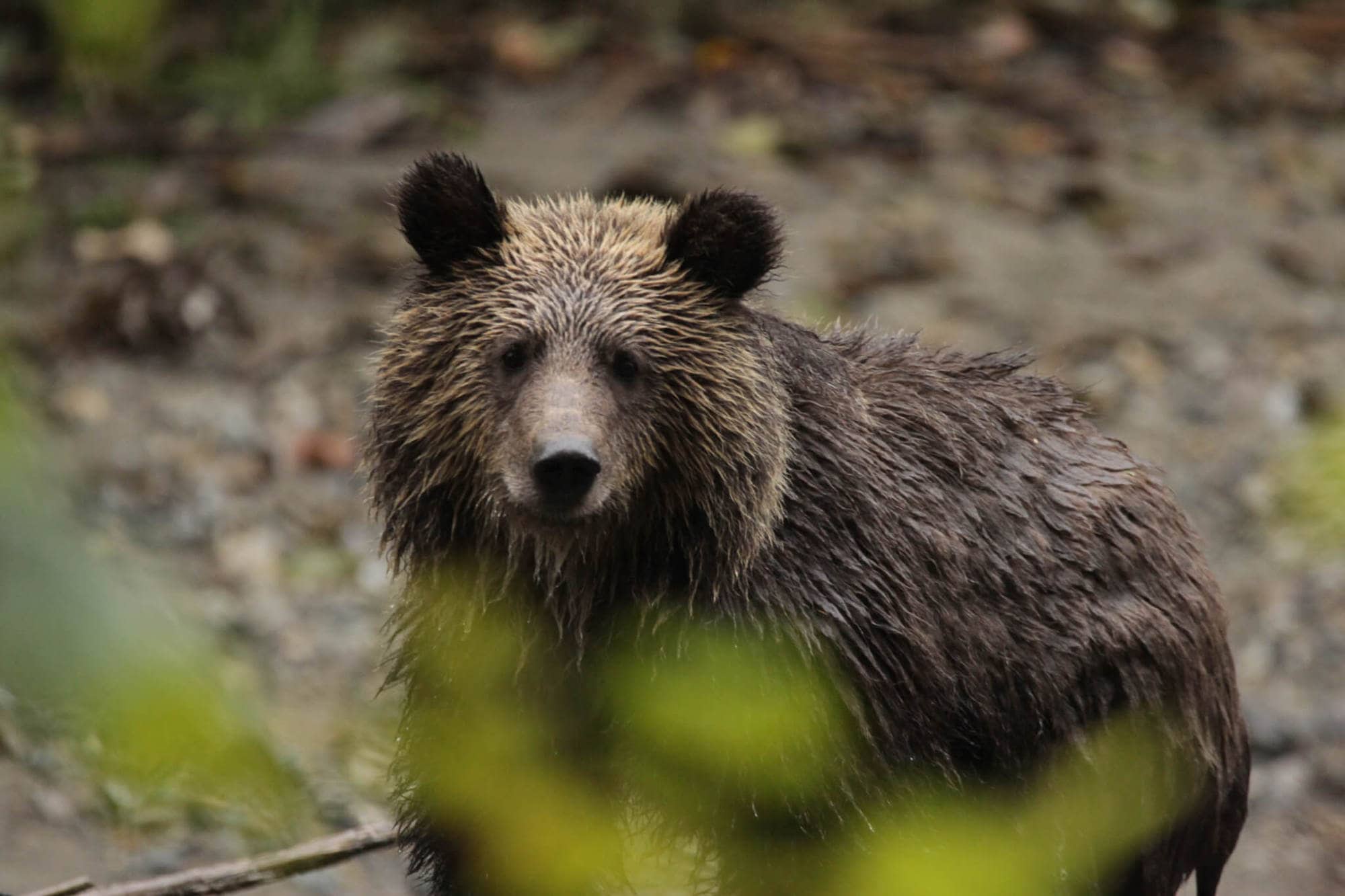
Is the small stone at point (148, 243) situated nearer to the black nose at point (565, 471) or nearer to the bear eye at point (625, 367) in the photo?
the bear eye at point (625, 367)

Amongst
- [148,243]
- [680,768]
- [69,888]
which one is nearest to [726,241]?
[680,768]

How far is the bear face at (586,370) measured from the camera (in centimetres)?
438

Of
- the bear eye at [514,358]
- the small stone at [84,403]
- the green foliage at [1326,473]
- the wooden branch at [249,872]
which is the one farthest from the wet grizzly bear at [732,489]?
the small stone at [84,403]

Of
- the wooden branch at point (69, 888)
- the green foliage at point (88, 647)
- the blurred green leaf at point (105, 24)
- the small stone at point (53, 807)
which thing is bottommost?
the small stone at point (53, 807)

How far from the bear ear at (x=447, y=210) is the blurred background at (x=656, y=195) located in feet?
8.11

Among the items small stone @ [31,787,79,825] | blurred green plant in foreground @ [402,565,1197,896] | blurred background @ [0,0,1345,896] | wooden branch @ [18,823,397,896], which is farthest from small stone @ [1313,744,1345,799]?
small stone @ [31,787,79,825]

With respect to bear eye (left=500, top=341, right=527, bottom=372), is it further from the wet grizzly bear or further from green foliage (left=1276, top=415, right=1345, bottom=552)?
green foliage (left=1276, top=415, right=1345, bottom=552)

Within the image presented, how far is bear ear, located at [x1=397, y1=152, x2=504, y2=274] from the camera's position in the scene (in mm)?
4434

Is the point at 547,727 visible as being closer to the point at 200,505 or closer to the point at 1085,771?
the point at 1085,771

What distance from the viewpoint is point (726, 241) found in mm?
4461

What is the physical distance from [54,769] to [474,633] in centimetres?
278

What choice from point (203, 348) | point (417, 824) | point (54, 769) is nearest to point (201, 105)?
point (203, 348)

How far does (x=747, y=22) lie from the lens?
12.7m

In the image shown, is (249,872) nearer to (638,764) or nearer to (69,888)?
(69,888)
